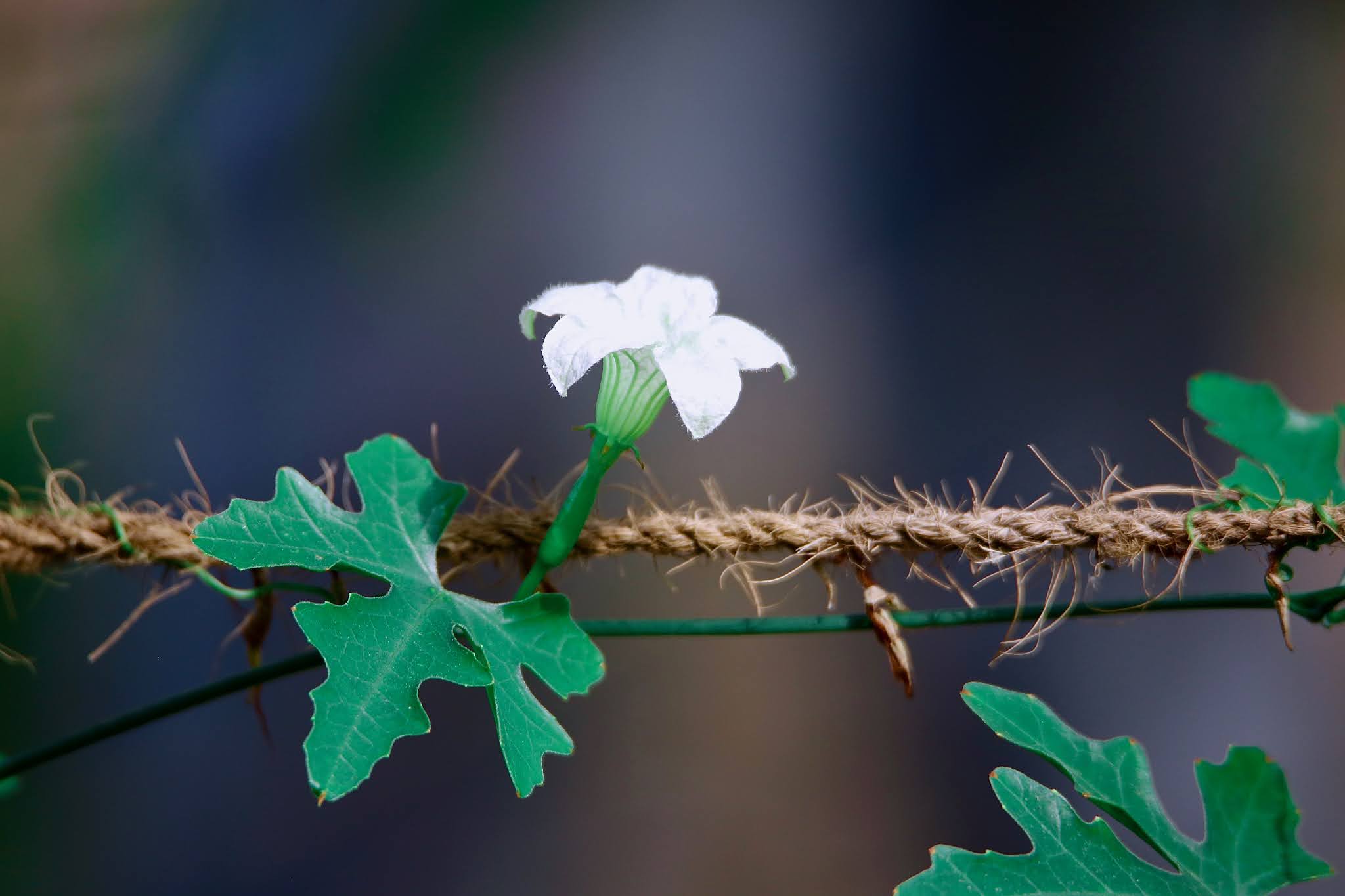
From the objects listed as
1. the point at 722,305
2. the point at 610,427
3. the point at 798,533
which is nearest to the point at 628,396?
the point at 610,427

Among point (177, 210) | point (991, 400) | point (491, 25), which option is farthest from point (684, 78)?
point (177, 210)

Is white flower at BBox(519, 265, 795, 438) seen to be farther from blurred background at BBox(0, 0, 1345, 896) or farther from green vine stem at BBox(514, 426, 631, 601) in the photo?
blurred background at BBox(0, 0, 1345, 896)

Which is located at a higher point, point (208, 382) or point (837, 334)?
point (837, 334)

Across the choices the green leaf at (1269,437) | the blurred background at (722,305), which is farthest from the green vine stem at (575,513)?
the blurred background at (722,305)

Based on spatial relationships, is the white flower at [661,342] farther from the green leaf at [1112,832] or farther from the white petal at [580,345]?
the green leaf at [1112,832]

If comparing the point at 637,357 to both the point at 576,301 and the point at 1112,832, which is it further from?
the point at 1112,832

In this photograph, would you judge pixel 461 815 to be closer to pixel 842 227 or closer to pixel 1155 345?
pixel 842 227

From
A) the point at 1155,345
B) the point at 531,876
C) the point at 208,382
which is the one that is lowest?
the point at 531,876
